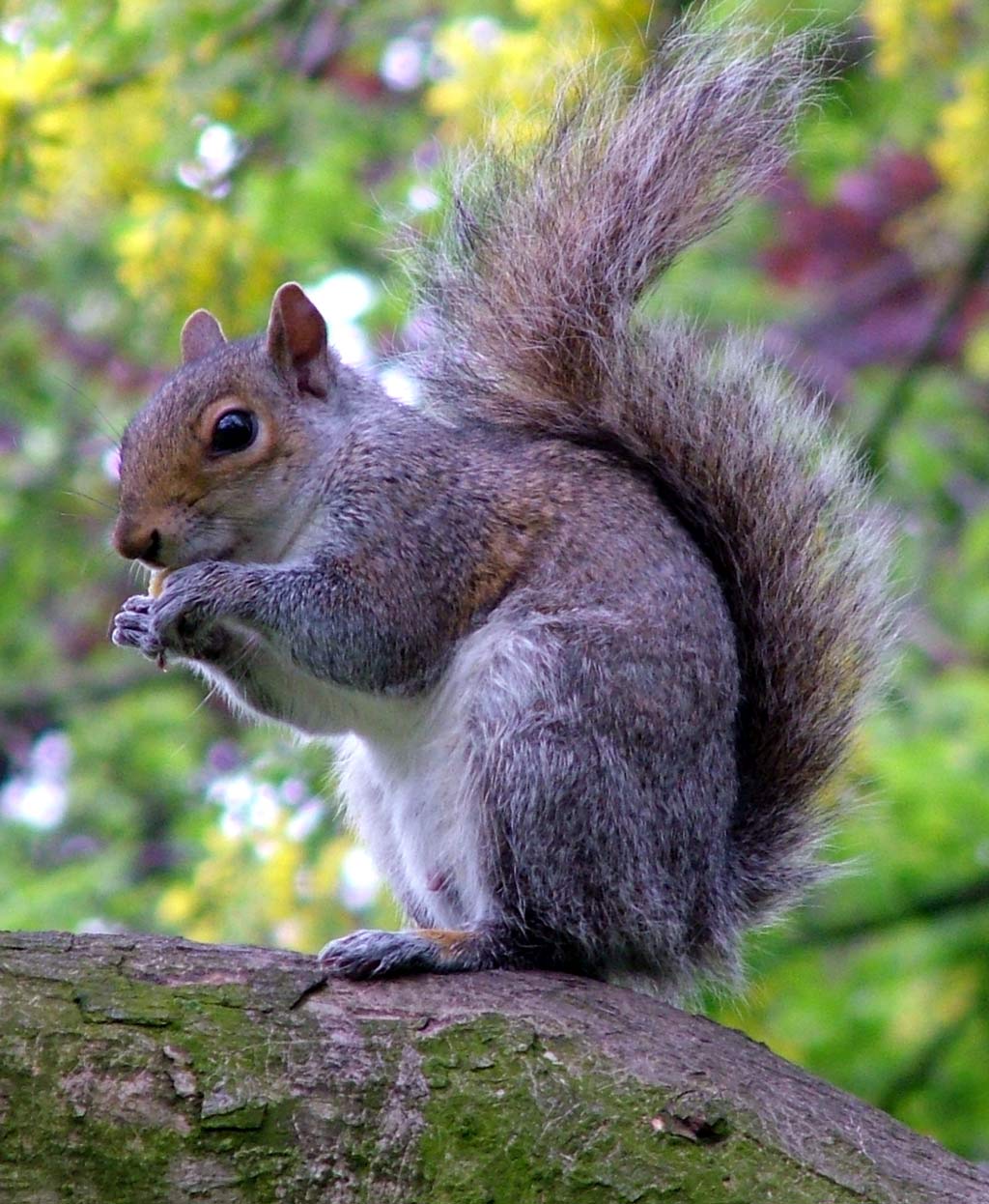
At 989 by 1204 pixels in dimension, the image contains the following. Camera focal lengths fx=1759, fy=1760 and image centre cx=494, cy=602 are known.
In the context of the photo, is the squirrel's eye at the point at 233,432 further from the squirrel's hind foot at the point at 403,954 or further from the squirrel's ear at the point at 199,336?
the squirrel's hind foot at the point at 403,954

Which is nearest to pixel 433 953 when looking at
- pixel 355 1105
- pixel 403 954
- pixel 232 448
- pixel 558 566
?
pixel 403 954

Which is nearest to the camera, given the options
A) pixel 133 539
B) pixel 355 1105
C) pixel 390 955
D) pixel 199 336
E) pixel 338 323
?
pixel 355 1105

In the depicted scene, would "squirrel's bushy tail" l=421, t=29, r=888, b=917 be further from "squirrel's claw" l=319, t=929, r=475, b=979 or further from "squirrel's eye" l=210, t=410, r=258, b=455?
"squirrel's claw" l=319, t=929, r=475, b=979

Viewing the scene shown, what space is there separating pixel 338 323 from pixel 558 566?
2.12 metres

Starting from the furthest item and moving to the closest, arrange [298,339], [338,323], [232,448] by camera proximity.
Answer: [338,323] → [298,339] → [232,448]

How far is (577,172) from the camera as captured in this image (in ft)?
9.25

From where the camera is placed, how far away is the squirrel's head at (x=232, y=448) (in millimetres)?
2545

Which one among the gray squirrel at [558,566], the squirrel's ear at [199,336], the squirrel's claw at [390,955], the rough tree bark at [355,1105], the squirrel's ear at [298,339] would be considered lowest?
the rough tree bark at [355,1105]

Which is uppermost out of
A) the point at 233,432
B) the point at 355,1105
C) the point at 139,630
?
the point at 233,432

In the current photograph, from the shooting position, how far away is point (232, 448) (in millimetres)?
2629

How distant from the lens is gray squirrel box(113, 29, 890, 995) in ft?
7.80

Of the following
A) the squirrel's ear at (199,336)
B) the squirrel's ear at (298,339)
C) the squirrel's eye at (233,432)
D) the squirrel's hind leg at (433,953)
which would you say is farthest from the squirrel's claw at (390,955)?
the squirrel's ear at (199,336)

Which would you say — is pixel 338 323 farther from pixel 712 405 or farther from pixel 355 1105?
pixel 355 1105

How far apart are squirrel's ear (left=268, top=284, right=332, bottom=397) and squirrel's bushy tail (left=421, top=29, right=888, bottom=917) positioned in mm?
209
